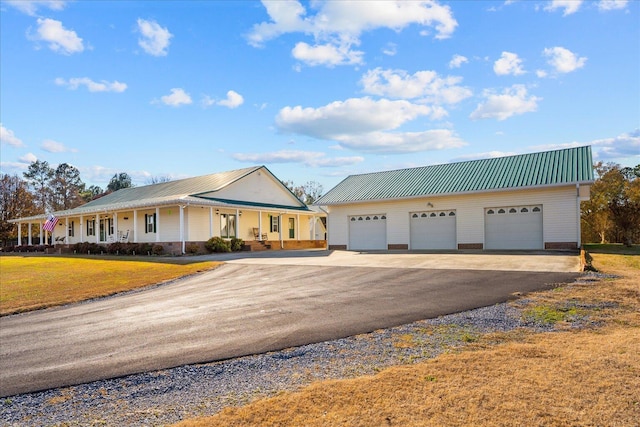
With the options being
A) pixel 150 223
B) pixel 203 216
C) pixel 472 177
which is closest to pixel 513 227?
pixel 472 177

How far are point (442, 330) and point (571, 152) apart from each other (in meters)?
19.9

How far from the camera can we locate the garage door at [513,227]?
69.2 ft

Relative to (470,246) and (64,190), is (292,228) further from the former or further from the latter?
(64,190)

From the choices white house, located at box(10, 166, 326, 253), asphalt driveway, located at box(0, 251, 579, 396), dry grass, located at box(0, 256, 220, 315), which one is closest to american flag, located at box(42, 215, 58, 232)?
white house, located at box(10, 166, 326, 253)

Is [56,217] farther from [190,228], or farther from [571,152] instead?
[571,152]

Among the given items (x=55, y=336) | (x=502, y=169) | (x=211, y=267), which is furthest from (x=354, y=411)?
(x=502, y=169)

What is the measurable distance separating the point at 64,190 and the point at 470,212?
60.6m

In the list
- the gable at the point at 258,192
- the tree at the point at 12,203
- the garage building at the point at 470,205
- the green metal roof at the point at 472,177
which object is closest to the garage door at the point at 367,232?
the garage building at the point at 470,205

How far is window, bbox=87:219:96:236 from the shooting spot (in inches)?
1358

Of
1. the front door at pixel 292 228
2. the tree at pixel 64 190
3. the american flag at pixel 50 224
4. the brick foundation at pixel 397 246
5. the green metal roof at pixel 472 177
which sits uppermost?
the tree at pixel 64 190

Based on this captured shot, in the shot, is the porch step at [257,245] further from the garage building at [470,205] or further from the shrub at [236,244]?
the garage building at [470,205]

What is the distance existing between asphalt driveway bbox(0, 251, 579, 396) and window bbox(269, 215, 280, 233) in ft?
63.0

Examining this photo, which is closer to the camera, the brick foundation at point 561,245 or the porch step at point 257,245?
the brick foundation at point 561,245

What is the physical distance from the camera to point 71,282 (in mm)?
14016
